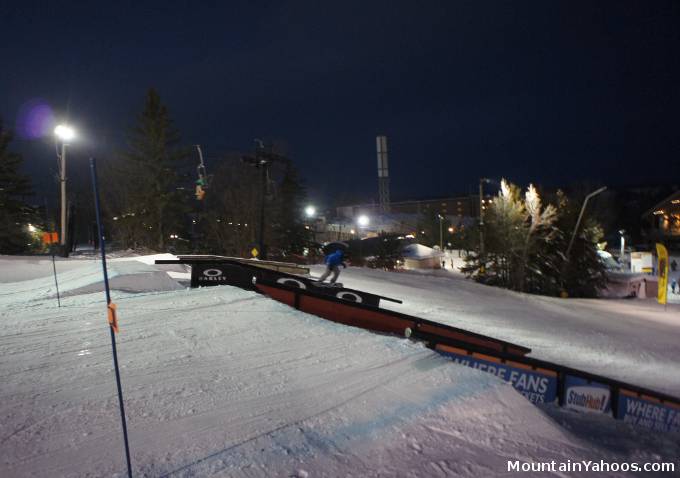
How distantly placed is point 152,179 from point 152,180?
0.10m

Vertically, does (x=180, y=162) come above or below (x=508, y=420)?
above

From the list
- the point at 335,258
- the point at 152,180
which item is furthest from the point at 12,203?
the point at 335,258

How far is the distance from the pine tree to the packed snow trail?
20768mm

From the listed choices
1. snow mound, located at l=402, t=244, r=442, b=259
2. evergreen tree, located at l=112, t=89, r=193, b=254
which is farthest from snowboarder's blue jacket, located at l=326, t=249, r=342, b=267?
snow mound, located at l=402, t=244, r=442, b=259

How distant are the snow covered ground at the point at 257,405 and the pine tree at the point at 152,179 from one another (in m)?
31.4

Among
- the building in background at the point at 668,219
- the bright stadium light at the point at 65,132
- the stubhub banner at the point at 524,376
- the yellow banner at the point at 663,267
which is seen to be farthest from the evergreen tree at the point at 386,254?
the building in background at the point at 668,219

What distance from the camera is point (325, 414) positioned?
455cm

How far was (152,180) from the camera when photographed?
1518 inches

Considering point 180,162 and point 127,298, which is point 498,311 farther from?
point 180,162

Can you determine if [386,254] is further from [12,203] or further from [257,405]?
[257,405]

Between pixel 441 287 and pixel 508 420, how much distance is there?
61.3 feet

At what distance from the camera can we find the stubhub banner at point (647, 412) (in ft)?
21.4

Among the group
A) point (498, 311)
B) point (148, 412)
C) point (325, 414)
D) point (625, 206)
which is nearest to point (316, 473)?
point (325, 414)

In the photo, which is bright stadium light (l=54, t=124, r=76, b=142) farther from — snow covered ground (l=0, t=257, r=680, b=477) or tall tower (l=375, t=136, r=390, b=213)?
tall tower (l=375, t=136, r=390, b=213)
